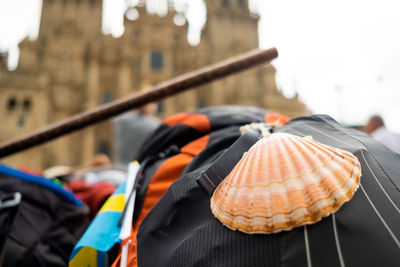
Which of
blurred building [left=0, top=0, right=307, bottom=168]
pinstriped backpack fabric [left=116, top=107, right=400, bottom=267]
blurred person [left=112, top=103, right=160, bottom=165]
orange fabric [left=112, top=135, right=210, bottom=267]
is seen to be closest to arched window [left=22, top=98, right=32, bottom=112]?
blurred building [left=0, top=0, right=307, bottom=168]

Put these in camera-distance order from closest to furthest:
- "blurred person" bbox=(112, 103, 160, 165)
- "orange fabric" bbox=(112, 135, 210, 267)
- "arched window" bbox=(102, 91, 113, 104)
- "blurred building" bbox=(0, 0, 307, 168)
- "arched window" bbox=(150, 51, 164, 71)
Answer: "orange fabric" bbox=(112, 135, 210, 267)
"blurred person" bbox=(112, 103, 160, 165)
"blurred building" bbox=(0, 0, 307, 168)
"arched window" bbox=(102, 91, 113, 104)
"arched window" bbox=(150, 51, 164, 71)

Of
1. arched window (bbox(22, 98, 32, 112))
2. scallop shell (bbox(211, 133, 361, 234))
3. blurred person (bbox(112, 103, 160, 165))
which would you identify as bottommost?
arched window (bbox(22, 98, 32, 112))

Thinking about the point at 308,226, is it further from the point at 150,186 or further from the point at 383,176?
the point at 150,186

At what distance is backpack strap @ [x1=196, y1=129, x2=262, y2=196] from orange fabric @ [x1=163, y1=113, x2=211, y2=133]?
0.45 metres

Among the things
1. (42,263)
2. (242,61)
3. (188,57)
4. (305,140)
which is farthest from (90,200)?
(188,57)

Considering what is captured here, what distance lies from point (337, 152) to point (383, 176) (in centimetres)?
12

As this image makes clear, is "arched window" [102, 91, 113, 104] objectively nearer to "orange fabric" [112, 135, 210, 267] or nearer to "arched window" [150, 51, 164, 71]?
"arched window" [150, 51, 164, 71]

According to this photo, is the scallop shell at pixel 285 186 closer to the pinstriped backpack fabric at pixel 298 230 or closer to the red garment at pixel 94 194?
the pinstriped backpack fabric at pixel 298 230

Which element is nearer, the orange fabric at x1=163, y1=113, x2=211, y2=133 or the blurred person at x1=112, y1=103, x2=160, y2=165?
the orange fabric at x1=163, y1=113, x2=211, y2=133

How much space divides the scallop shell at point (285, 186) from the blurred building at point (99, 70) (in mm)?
14568

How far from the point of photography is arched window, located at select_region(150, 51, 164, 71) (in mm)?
19281

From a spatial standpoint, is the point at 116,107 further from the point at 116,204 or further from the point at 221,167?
the point at 221,167

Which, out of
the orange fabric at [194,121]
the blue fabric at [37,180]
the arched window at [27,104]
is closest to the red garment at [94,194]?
the blue fabric at [37,180]

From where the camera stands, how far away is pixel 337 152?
2.15 feet
